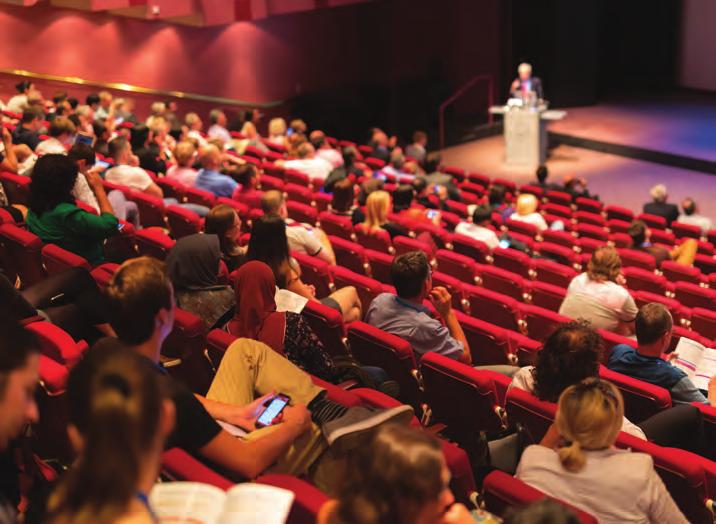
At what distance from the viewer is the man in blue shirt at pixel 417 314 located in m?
4.23

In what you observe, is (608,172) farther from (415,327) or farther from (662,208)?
(415,327)

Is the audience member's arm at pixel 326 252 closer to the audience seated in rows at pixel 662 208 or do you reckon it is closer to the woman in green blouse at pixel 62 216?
the woman in green blouse at pixel 62 216

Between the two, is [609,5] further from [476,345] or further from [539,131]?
[476,345]

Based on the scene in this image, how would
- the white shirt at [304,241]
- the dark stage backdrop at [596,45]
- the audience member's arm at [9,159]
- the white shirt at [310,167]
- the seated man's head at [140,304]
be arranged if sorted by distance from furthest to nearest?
Result: the dark stage backdrop at [596,45] → the white shirt at [310,167] → the audience member's arm at [9,159] → the white shirt at [304,241] → the seated man's head at [140,304]

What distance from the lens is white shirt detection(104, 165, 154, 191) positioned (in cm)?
695

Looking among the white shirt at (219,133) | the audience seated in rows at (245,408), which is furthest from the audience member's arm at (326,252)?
the white shirt at (219,133)

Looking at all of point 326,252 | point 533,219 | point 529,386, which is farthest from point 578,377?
point 533,219

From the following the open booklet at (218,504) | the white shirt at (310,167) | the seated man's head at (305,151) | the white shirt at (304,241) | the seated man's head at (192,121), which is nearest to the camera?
the open booklet at (218,504)

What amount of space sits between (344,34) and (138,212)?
30.2ft

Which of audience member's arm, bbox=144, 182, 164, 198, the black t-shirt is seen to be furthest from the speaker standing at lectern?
the black t-shirt

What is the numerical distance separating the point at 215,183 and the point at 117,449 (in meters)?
5.90

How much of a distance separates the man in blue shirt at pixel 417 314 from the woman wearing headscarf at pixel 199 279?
0.77m

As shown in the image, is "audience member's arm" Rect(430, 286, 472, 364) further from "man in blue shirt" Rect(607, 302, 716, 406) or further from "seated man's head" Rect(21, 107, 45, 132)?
"seated man's head" Rect(21, 107, 45, 132)

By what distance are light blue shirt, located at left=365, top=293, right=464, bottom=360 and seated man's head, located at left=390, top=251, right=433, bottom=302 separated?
0.05m
